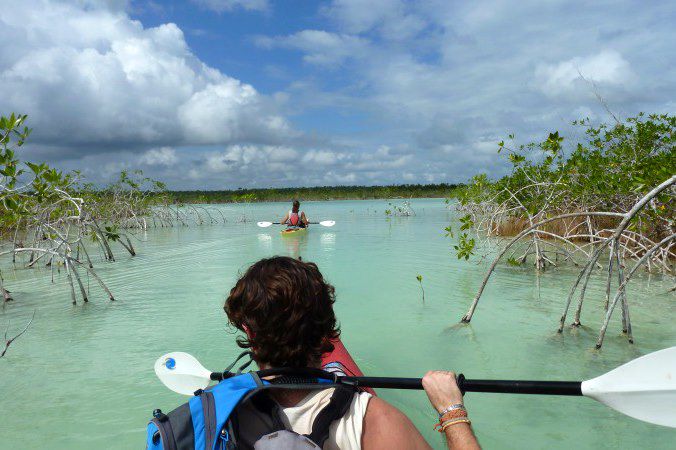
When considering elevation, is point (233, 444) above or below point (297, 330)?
below

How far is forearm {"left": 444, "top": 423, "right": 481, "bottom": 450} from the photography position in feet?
4.69

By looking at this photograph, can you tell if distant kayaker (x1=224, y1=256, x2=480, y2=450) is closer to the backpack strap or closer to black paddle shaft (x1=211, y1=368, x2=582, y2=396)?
the backpack strap

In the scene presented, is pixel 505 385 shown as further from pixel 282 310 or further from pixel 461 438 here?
pixel 282 310

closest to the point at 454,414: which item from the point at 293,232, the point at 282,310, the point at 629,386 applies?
the point at 282,310

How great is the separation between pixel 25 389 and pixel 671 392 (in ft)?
15.1

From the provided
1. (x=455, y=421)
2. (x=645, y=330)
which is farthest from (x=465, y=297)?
(x=455, y=421)

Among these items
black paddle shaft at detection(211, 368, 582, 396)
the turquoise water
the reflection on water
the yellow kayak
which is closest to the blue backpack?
black paddle shaft at detection(211, 368, 582, 396)

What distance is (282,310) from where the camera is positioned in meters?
1.44

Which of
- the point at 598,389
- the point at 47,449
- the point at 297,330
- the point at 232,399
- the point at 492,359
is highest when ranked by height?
the point at 297,330

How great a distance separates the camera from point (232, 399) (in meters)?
1.28

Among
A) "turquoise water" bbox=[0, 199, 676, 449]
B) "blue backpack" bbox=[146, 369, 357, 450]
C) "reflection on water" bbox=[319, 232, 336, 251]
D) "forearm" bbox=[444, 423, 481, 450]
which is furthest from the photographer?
"reflection on water" bbox=[319, 232, 336, 251]

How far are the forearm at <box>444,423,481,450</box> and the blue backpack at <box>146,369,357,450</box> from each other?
352mm

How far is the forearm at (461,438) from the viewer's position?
1.43m

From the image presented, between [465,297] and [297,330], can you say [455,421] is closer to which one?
[297,330]
